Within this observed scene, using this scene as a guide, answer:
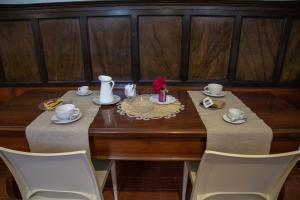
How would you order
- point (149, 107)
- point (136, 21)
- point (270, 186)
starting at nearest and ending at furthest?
point (270, 186) → point (149, 107) → point (136, 21)

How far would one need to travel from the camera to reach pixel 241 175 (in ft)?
2.92

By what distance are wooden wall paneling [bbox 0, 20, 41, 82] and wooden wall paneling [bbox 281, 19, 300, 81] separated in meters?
2.20

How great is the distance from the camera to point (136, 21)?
5.71 ft

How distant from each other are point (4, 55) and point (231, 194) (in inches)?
83.1

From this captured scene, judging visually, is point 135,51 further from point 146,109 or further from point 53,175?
point 53,175

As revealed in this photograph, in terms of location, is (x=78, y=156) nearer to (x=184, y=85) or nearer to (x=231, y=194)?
(x=231, y=194)

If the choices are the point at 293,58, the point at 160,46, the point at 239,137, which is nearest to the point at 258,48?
the point at 293,58

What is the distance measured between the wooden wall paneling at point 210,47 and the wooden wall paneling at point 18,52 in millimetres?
1418

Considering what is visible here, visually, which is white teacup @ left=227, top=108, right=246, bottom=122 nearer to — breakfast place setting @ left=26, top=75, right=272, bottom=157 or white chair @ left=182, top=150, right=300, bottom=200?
breakfast place setting @ left=26, top=75, right=272, bottom=157

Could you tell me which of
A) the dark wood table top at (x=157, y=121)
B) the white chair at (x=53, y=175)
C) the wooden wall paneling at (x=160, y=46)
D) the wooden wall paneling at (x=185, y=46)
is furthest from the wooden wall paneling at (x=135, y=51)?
the white chair at (x=53, y=175)

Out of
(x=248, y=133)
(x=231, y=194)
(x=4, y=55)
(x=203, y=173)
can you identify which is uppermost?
(x=4, y=55)

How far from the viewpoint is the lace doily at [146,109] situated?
117 cm

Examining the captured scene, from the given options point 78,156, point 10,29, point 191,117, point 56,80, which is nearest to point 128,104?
point 191,117

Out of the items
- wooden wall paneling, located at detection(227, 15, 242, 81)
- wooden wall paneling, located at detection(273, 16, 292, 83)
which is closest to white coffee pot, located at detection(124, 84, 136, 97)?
wooden wall paneling, located at detection(227, 15, 242, 81)
